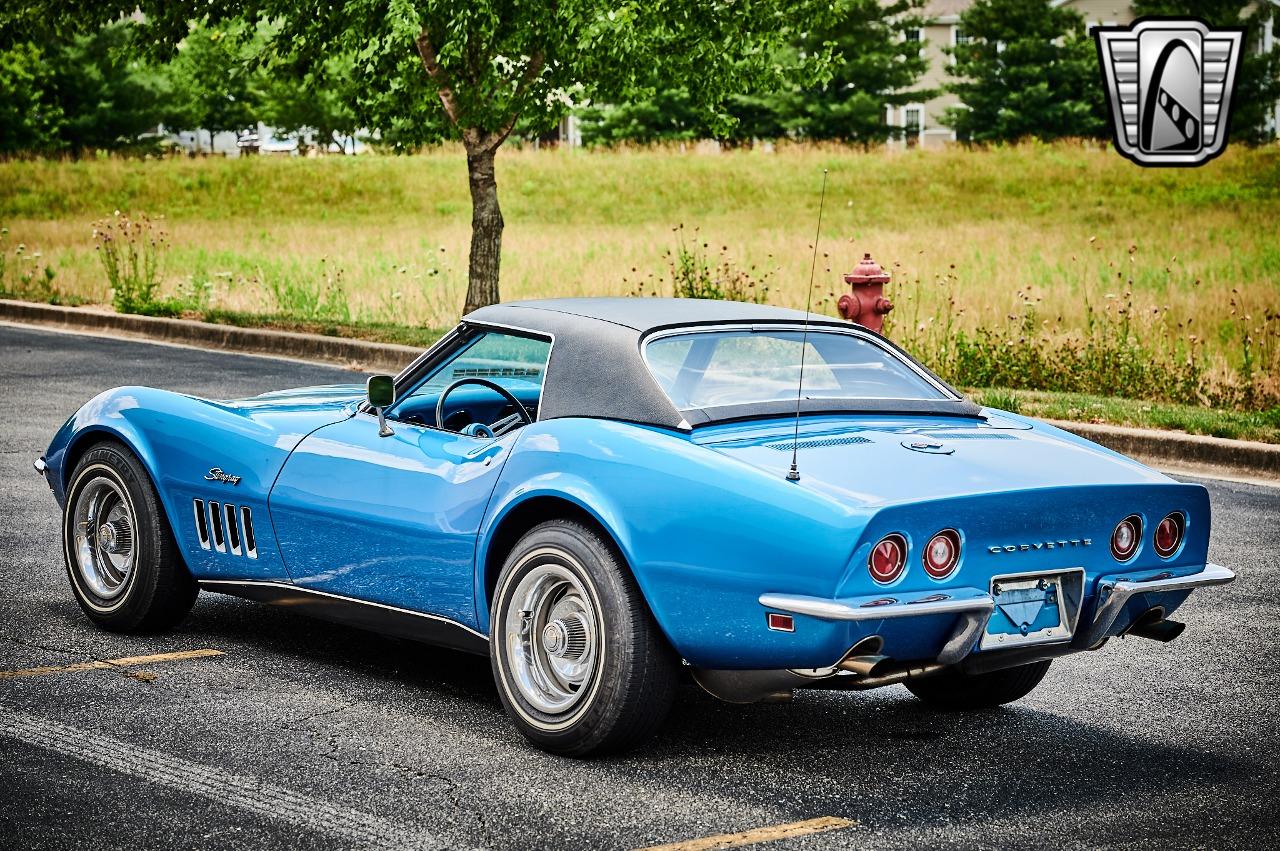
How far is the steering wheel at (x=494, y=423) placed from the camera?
544 centimetres

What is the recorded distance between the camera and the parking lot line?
4.22 m

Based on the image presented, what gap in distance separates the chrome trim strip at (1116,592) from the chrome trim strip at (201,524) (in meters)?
3.01

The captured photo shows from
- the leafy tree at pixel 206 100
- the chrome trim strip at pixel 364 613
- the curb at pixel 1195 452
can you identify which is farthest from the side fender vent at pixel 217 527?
the leafy tree at pixel 206 100

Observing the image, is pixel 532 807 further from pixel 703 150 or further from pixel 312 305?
pixel 703 150

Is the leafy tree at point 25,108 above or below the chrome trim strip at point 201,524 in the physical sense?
above

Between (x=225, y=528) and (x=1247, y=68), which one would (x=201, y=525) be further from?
(x=1247, y=68)

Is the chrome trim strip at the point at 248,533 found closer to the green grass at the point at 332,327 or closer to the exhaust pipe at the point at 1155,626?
the exhaust pipe at the point at 1155,626

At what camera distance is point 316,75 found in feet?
58.7

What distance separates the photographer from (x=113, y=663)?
19.2 ft

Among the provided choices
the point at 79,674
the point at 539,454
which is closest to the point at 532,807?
the point at 539,454

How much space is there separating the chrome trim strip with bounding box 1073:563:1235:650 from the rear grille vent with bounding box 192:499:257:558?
2.81 metres

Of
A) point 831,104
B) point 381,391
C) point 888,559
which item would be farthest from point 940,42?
point 888,559

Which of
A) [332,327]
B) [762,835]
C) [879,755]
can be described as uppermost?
[762,835]

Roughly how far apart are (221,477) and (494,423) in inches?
39.3
